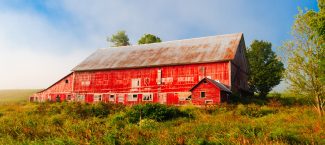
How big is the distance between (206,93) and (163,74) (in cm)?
749

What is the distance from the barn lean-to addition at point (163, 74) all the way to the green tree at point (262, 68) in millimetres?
Result: 2714

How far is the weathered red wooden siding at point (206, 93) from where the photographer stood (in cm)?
2741

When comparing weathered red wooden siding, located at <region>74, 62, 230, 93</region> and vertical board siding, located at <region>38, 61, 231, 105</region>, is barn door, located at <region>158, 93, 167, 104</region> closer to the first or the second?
vertical board siding, located at <region>38, 61, 231, 105</region>

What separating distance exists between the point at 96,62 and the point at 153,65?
10.8 metres

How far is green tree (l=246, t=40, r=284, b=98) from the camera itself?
1560 inches

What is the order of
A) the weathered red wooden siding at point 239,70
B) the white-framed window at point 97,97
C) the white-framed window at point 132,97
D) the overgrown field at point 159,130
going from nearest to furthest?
the overgrown field at point 159,130 → the weathered red wooden siding at point 239,70 → the white-framed window at point 132,97 → the white-framed window at point 97,97

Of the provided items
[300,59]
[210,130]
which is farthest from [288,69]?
[210,130]

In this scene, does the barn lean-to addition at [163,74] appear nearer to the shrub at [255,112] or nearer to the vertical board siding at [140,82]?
the vertical board siding at [140,82]

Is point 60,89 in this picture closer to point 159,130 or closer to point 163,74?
point 163,74

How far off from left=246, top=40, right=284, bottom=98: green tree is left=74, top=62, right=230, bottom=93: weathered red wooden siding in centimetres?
1234

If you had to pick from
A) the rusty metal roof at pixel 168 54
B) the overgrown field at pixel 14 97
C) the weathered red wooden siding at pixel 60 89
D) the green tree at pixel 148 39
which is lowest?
the overgrown field at pixel 14 97

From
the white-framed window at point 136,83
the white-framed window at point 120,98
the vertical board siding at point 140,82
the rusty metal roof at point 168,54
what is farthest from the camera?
the white-framed window at point 120,98

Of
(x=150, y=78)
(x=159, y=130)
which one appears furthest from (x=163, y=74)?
(x=159, y=130)

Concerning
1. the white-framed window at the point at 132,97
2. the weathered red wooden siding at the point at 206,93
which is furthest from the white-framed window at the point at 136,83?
the weathered red wooden siding at the point at 206,93
